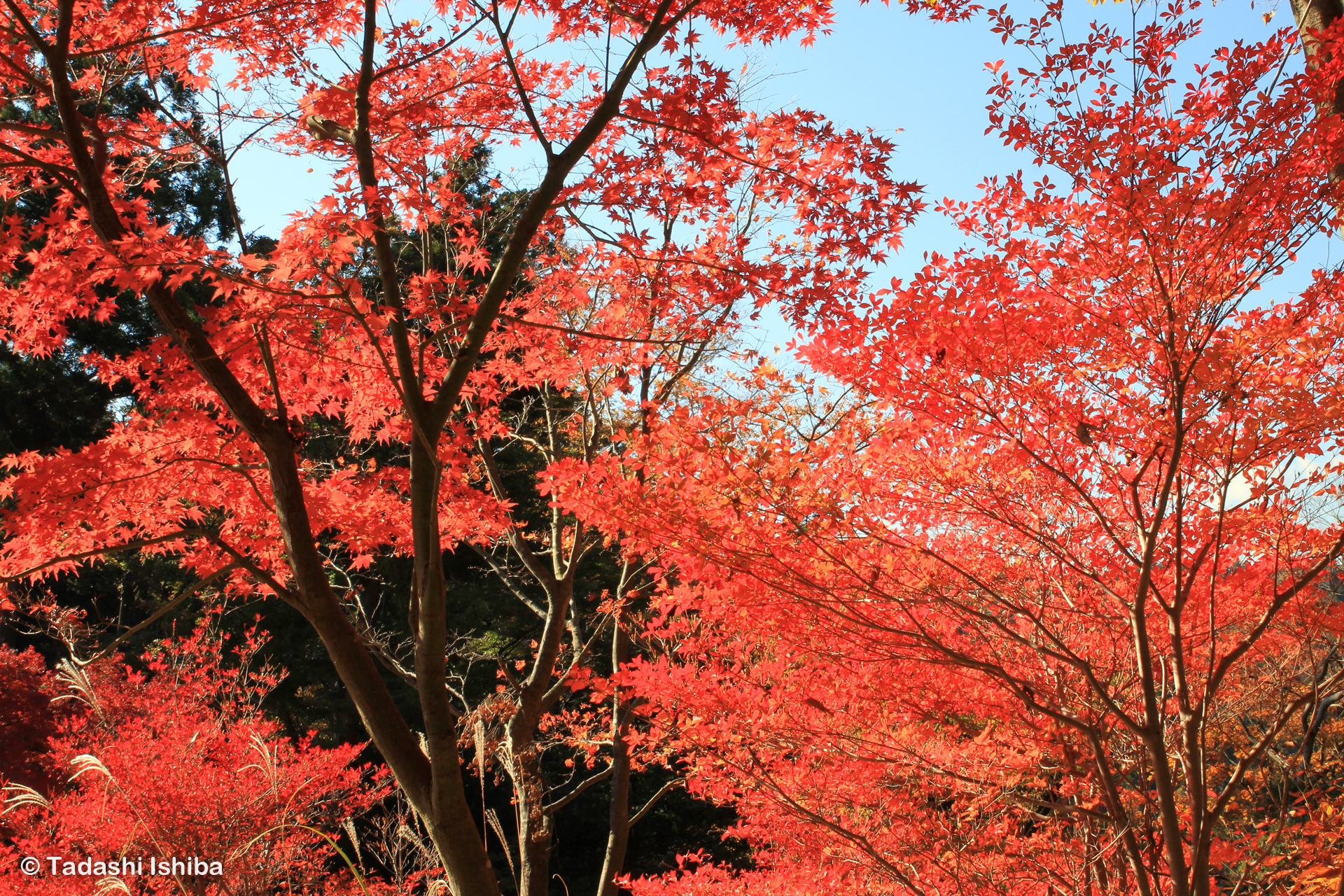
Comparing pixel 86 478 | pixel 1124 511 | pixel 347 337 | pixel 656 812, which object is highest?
pixel 347 337

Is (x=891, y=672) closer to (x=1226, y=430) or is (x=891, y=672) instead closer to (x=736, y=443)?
(x=736, y=443)

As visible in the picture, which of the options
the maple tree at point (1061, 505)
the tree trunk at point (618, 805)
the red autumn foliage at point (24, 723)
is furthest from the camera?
the red autumn foliage at point (24, 723)

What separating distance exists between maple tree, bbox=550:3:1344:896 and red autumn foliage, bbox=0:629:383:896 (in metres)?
3.36

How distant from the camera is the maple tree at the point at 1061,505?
8.97ft

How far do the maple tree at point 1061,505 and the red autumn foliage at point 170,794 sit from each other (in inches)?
132

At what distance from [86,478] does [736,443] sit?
281cm

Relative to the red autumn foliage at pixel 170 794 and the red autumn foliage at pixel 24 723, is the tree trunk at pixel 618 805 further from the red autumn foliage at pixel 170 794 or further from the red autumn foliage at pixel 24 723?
the red autumn foliage at pixel 24 723

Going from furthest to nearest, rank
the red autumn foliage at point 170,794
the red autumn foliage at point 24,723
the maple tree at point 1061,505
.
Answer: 1. the red autumn foliage at point 24,723
2. the red autumn foliage at point 170,794
3. the maple tree at point 1061,505

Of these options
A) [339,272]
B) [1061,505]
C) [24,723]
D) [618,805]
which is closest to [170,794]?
[24,723]

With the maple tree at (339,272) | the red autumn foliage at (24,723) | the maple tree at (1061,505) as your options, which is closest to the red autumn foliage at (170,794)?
the red autumn foliage at (24,723)

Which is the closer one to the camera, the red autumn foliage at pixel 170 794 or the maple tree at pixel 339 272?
the maple tree at pixel 339 272

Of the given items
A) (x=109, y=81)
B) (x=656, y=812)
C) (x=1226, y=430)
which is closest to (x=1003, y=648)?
(x=1226, y=430)

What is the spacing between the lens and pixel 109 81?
154 inches

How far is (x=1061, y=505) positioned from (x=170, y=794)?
23.1 ft
